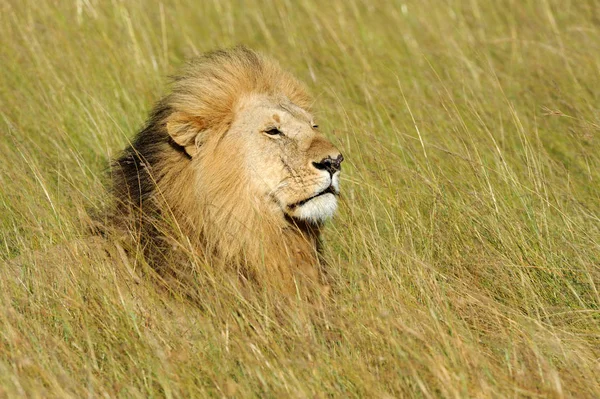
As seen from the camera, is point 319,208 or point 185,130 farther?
point 185,130

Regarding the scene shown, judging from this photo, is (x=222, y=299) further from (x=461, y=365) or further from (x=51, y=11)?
(x=51, y=11)

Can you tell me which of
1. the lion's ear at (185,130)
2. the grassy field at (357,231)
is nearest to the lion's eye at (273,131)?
the lion's ear at (185,130)

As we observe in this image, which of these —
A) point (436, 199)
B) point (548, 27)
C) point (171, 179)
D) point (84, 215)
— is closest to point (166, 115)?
point (171, 179)

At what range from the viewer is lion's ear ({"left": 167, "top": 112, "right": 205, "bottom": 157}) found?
4.21 metres

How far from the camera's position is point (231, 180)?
4160 mm

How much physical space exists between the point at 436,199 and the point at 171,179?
1.27m

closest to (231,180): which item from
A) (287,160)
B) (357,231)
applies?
(287,160)

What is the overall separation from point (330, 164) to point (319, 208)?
0.63ft

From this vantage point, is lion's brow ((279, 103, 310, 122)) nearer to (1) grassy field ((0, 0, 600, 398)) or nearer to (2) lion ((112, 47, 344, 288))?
(2) lion ((112, 47, 344, 288))

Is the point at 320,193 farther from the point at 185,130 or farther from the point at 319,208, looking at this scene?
the point at 185,130

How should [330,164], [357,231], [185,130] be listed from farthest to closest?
[357,231] → [185,130] → [330,164]

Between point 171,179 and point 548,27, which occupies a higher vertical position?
point 171,179

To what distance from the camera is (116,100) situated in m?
6.43

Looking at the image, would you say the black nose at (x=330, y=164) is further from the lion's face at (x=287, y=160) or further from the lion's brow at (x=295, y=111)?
the lion's brow at (x=295, y=111)
